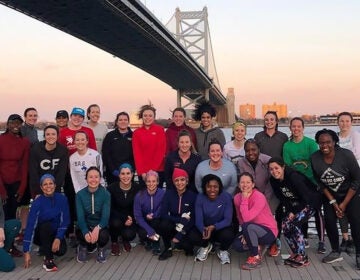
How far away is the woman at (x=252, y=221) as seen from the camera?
11.6 ft

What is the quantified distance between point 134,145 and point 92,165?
0.47m

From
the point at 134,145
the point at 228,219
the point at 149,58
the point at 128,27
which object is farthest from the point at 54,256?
the point at 149,58

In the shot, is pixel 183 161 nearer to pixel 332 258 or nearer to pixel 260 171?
pixel 260 171

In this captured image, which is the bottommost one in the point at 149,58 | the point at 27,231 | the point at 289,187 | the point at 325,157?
the point at 27,231

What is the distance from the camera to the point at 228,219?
12.2ft

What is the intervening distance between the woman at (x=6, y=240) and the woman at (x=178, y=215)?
46.8 inches

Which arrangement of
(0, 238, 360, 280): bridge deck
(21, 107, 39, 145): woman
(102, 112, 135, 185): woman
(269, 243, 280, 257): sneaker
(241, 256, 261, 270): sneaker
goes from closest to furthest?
1. (0, 238, 360, 280): bridge deck
2. (241, 256, 261, 270): sneaker
3. (269, 243, 280, 257): sneaker
4. (102, 112, 135, 185): woman
5. (21, 107, 39, 145): woman

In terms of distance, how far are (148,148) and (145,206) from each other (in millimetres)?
677

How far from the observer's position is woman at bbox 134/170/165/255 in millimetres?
3859

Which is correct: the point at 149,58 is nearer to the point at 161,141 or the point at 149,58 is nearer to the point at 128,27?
the point at 128,27

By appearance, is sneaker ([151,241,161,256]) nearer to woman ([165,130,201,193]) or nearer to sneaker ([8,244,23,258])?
woman ([165,130,201,193])

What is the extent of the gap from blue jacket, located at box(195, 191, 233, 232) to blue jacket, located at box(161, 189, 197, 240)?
Result: 4.1 inches

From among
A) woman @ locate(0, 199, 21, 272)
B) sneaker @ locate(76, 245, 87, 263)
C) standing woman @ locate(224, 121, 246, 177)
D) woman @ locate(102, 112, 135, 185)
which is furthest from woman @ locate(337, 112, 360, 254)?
woman @ locate(0, 199, 21, 272)

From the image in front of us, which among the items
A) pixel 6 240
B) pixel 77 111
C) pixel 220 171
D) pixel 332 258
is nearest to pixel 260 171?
pixel 220 171
